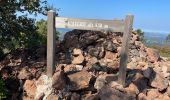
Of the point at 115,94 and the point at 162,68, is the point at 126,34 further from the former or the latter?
the point at 162,68

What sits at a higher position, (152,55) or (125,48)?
(125,48)

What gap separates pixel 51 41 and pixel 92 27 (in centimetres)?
135

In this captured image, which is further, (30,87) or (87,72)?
(30,87)

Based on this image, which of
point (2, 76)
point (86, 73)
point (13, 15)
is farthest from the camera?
point (13, 15)

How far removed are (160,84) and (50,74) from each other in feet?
11.4

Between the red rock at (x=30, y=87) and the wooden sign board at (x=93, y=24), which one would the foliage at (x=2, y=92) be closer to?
the red rock at (x=30, y=87)

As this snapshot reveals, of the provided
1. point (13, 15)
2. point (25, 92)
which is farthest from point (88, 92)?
point (13, 15)

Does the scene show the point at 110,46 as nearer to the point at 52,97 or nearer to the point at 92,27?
the point at 92,27

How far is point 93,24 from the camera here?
396 inches

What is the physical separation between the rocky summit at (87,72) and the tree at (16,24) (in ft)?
1.61

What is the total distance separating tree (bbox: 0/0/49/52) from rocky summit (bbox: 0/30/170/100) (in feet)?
1.61

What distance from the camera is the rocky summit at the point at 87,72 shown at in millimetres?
10039

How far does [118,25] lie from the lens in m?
9.92

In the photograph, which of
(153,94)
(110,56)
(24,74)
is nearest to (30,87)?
(24,74)
